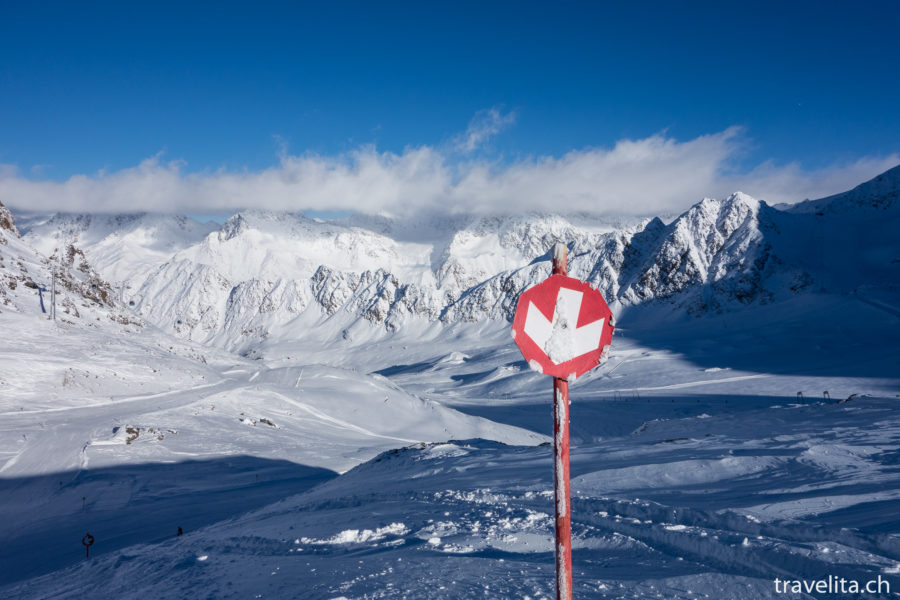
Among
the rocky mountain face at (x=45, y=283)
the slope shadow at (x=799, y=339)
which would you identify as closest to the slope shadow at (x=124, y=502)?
the rocky mountain face at (x=45, y=283)

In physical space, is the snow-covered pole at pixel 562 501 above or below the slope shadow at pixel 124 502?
above

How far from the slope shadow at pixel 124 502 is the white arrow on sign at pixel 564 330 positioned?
12.9 m

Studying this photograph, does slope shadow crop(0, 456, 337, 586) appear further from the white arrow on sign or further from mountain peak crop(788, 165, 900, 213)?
mountain peak crop(788, 165, 900, 213)

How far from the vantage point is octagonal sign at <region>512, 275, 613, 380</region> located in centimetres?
351

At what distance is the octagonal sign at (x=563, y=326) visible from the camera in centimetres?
351

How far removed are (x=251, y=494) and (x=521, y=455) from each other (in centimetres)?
1025

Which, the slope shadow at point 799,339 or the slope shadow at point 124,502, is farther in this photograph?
the slope shadow at point 799,339

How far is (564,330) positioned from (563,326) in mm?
29

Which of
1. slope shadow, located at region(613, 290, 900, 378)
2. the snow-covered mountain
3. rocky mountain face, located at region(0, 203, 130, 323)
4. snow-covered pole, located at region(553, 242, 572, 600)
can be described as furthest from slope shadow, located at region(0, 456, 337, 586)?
slope shadow, located at region(613, 290, 900, 378)

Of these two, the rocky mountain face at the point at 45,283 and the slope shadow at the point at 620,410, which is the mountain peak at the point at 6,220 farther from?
the slope shadow at the point at 620,410

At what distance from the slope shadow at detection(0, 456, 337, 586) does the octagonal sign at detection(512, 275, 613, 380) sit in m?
12.9

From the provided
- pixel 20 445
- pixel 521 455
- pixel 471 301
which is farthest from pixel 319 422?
pixel 471 301

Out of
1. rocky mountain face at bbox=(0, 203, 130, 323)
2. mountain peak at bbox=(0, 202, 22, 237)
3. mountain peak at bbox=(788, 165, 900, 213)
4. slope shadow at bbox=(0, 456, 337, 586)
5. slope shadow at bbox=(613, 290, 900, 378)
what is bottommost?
slope shadow at bbox=(0, 456, 337, 586)

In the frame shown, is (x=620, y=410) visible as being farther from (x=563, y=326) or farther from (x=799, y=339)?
(x=799, y=339)
